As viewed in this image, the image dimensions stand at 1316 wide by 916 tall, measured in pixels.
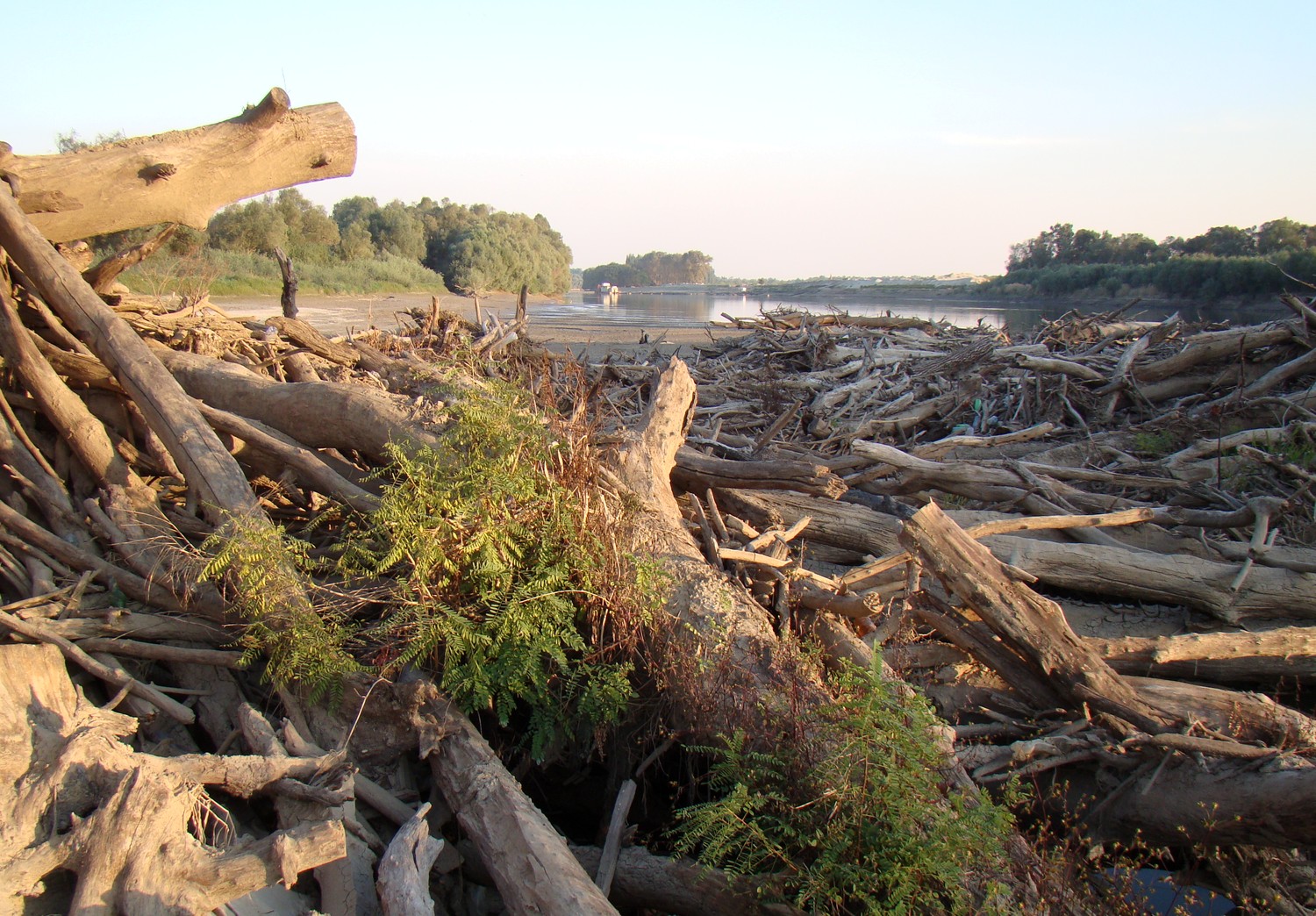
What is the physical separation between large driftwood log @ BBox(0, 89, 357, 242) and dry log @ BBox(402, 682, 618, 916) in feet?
13.7

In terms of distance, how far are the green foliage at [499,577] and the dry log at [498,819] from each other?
129 mm

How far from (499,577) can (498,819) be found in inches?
39.8

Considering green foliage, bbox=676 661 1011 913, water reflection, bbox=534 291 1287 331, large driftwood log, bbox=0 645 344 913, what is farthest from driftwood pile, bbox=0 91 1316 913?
water reflection, bbox=534 291 1287 331

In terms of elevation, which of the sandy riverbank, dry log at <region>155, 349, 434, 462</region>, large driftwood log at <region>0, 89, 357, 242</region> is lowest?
dry log at <region>155, 349, 434, 462</region>

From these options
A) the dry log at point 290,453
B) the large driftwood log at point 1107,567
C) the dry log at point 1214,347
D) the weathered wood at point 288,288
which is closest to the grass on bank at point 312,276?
the weathered wood at point 288,288

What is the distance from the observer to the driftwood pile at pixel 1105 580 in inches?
148

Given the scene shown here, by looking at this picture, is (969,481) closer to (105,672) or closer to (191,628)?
(191,628)

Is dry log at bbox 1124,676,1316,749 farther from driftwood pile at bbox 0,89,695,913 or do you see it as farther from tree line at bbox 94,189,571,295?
tree line at bbox 94,189,571,295

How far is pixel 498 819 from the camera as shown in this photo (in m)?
3.08

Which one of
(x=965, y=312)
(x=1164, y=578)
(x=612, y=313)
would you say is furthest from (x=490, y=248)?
(x=1164, y=578)

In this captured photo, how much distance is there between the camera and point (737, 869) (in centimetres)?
286

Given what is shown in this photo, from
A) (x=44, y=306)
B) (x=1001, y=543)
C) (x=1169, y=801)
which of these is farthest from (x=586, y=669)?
(x=44, y=306)

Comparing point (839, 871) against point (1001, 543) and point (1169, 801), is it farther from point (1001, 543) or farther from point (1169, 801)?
point (1001, 543)

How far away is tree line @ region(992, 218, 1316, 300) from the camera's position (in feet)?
139
